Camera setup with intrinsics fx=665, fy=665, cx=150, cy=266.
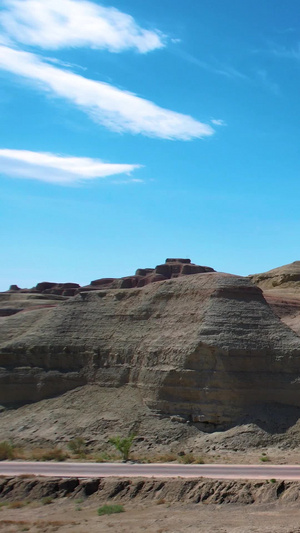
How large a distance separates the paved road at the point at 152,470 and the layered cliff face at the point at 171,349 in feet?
21.2

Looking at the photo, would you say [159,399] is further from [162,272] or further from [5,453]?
[162,272]

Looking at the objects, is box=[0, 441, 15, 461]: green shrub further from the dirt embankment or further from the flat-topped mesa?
the flat-topped mesa

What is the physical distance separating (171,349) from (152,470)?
1057 centimetres

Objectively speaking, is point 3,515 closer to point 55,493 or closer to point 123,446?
point 55,493

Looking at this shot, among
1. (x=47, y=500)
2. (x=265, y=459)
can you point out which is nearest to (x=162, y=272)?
(x=265, y=459)

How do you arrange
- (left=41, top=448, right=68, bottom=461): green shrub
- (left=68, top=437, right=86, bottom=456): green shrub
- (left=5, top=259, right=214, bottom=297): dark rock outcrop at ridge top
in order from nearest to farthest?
(left=41, top=448, right=68, bottom=461): green shrub, (left=68, top=437, right=86, bottom=456): green shrub, (left=5, top=259, right=214, bottom=297): dark rock outcrop at ridge top

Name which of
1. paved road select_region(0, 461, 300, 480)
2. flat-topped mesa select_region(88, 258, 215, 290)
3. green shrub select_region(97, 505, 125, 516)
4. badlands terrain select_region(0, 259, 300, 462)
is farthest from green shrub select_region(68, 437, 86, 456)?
flat-topped mesa select_region(88, 258, 215, 290)

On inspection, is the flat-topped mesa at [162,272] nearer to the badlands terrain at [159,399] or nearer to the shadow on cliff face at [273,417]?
the badlands terrain at [159,399]

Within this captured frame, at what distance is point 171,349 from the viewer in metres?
40.1

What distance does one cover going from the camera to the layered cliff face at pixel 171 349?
37281 millimetres

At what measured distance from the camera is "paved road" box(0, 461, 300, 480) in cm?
2803

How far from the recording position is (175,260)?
107m

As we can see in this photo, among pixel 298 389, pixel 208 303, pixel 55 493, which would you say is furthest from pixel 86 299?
pixel 55 493

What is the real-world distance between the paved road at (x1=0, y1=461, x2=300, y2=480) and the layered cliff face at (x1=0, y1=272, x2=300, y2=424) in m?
6.46
